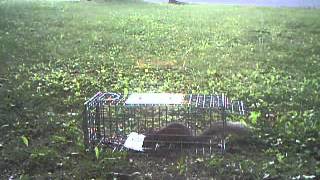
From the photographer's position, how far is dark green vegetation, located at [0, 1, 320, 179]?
17.7 ft

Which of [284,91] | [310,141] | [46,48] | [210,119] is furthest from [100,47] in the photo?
[310,141]

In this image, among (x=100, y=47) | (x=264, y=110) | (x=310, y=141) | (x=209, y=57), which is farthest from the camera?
(x=100, y=47)

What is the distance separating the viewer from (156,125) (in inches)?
259

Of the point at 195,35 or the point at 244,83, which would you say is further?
the point at 195,35

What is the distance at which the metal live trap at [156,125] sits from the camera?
18.6ft

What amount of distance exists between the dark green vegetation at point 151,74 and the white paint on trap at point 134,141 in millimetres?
194

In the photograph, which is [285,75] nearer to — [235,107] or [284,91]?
[284,91]

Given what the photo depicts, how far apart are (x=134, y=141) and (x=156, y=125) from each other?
2.68ft

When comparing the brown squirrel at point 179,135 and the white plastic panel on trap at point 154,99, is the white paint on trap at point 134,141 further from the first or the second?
the white plastic panel on trap at point 154,99

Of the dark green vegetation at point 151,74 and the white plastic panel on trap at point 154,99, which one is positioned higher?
the white plastic panel on trap at point 154,99

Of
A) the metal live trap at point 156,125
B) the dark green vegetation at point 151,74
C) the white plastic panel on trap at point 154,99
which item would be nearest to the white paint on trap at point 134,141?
the metal live trap at point 156,125

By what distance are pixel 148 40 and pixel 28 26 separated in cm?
354

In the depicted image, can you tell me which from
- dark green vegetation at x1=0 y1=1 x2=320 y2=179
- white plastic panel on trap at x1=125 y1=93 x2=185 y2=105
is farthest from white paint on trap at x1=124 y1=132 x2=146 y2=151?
white plastic panel on trap at x1=125 y1=93 x2=185 y2=105

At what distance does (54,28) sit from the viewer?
14.5m
